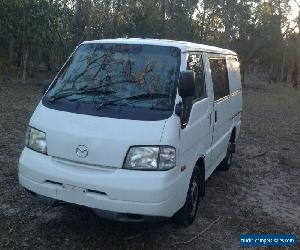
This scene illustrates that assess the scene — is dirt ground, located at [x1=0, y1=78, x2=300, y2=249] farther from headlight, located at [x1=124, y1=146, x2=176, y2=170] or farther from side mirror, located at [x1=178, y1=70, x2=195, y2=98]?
side mirror, located at [x1=178, y1=70, x2=195, y2=98]

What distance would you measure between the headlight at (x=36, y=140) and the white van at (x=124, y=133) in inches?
0.4

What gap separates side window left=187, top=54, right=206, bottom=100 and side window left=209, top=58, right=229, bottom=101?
0.50m

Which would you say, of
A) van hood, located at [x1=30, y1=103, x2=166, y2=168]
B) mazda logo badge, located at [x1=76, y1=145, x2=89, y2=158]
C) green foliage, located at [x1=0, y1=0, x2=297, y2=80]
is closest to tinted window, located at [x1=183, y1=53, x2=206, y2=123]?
van hood, located at [x1=30, y1=103, x2=166, y2=168]

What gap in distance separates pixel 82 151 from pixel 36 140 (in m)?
0.65

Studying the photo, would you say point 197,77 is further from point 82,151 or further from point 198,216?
point 82,151

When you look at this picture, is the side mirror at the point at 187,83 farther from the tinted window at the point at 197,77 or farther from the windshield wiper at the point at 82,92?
the windshield wiper at the point at 82,92

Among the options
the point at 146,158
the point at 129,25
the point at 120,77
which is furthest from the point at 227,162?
the point at 129,25

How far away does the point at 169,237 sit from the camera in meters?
5.24

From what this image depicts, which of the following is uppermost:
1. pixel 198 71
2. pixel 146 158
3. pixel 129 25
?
pixel 129 25

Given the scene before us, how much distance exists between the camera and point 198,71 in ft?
19.2

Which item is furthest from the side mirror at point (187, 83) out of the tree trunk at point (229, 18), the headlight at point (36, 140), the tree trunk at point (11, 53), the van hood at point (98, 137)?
the tree trunk at point (229, 18)

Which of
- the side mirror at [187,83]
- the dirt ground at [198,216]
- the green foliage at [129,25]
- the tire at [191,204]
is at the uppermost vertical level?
the green foliage at [129,25]

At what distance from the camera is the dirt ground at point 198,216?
5.02m

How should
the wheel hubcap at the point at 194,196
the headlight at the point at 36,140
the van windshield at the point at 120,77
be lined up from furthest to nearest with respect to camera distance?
the wheel hubcap at the point at 194,196 → the van windshield at the point at 120,77 → the headlight at the point at 36,140
